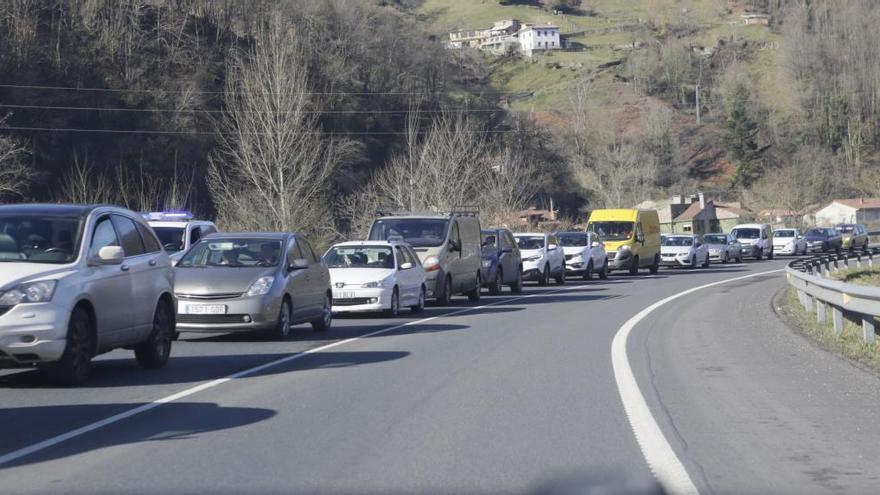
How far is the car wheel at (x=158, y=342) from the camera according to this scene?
13.4m

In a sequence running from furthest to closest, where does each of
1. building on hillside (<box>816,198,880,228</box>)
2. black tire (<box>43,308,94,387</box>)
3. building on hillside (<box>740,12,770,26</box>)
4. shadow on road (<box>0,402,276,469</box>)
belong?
building on hillside (<box>740,12,770,26</box>), building on hillside (<box>816,198,880,228</box>), black tire (<box>43,308,94,387</box>), shadow on road (<box>0,402,276,469</box>)

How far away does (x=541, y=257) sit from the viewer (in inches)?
1452

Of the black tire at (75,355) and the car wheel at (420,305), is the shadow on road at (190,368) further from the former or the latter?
the car wheel at (420,305)

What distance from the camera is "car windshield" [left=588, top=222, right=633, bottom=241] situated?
4462 cm

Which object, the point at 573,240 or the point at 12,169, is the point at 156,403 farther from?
the point at 12,169

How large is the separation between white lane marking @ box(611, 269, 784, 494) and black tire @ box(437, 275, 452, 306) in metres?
10.9

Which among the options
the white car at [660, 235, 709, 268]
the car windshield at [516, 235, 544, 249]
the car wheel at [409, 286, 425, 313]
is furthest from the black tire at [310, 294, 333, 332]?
the white car at [660, 235, 709, 268]

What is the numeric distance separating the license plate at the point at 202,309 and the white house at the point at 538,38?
161m

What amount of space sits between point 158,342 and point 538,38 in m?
174

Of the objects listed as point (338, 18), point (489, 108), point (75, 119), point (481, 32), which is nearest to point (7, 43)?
point (75, 119)

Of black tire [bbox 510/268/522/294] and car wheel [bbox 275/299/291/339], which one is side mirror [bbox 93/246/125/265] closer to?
car wheel [bbox 275/299/291/339]

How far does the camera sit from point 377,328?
19953 mm

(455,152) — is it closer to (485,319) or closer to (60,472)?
(485,319)

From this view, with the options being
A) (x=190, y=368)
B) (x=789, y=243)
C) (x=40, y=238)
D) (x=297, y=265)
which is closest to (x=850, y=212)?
(x=789, y=243)
